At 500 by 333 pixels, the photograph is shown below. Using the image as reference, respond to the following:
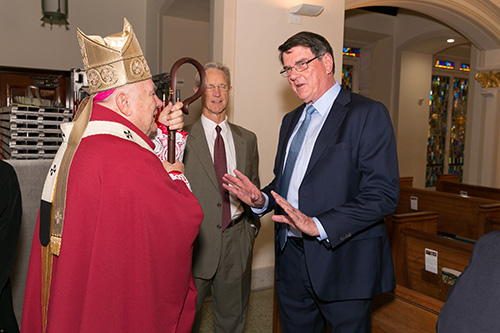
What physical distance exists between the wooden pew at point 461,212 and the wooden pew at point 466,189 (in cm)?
67

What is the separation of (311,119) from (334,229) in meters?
0.54

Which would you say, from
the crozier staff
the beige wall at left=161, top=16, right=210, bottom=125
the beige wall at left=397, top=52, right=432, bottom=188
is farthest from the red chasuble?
the beige wall at left=397, top=52, right=432, bottom=188

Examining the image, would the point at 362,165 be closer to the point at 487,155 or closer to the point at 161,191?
the point at 161,191

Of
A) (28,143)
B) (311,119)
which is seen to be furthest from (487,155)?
(28,143)

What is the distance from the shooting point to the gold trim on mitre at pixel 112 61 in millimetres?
1414

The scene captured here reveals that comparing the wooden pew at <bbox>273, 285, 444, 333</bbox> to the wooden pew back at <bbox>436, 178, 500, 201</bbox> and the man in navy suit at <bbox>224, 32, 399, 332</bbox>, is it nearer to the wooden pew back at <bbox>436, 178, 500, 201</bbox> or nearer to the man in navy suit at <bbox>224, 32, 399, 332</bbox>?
the man in navy suit at <bbox>224, 32, 399, 332</bbox>

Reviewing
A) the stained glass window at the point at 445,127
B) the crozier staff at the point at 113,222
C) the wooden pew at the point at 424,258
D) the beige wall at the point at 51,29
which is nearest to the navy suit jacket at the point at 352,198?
the crozier staff at the point at 113,222

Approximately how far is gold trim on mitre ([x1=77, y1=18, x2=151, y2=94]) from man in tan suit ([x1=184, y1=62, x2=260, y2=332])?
0.98 metres

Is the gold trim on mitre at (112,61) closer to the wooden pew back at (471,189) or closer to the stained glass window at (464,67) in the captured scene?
the wooden pew back at (471,189)

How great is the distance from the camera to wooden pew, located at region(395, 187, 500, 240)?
3.28 metres

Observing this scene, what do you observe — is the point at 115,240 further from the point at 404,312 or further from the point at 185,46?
the point at 185,46

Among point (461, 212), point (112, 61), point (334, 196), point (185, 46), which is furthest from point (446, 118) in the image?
point (112, 61)

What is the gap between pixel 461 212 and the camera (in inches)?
142

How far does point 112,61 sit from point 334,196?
968 mm
